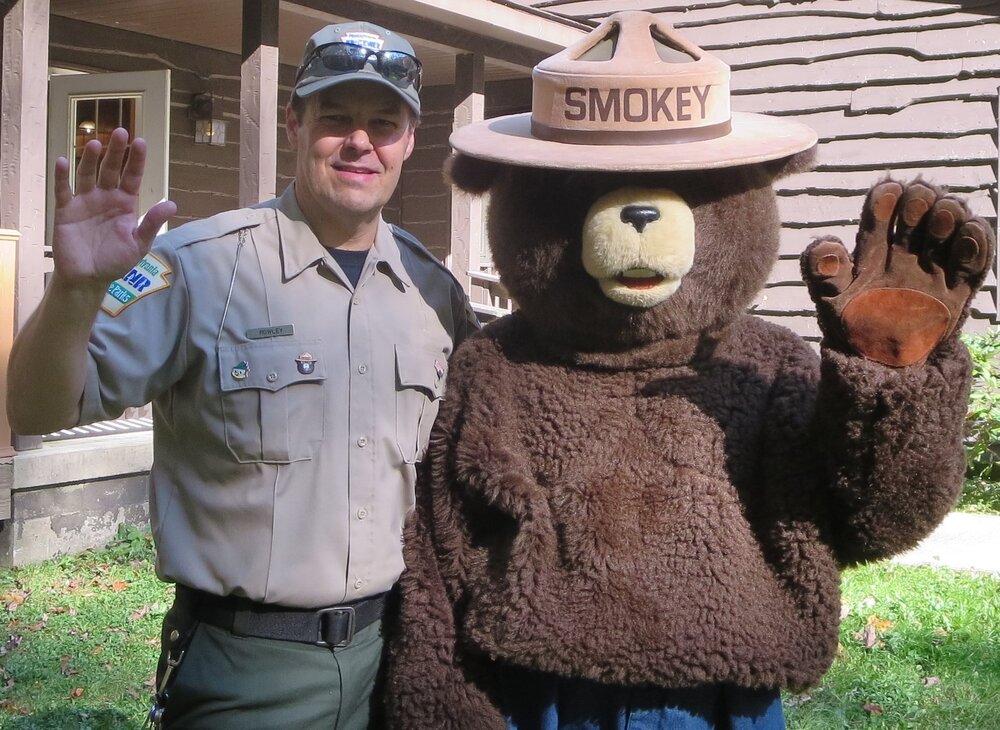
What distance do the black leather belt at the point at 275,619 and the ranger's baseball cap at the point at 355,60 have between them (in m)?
1.11

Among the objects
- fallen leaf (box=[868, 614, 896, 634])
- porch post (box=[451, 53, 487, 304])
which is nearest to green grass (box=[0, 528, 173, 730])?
fallen leaf (box=[868, 614, 896, 634])

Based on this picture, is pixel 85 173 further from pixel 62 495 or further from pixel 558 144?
pixel 62 495

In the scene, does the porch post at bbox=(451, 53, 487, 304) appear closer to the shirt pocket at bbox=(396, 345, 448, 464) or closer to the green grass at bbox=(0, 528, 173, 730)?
the green grass at bbox=(0, 528, 173, 730)

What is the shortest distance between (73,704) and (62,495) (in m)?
1.91

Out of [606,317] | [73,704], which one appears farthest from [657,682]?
[73,704]

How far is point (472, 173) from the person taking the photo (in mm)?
2451

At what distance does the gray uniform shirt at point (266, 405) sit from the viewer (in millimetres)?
2254

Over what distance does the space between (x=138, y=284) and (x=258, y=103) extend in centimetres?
435

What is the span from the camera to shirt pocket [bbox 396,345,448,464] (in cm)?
242

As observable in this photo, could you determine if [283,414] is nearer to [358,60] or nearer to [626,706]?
[358,60]

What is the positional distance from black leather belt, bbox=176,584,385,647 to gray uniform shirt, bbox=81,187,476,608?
0.14ft

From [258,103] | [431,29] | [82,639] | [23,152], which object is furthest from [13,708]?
[431,29]

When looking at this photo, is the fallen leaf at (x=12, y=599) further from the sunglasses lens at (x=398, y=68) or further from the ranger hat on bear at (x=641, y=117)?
the ranger hat on bear at (x=641, y=117)

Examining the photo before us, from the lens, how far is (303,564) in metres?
2.26
